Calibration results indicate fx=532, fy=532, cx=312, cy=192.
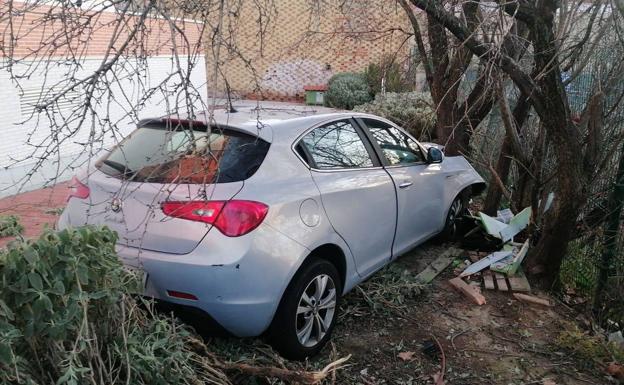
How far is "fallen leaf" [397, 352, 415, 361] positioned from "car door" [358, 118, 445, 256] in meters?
1.04

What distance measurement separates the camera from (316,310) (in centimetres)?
346

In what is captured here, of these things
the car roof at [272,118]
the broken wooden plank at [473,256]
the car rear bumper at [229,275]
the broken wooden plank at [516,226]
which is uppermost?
the car roof at [272,118]

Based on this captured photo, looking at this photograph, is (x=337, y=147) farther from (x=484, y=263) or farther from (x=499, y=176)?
(x=499, y=176)

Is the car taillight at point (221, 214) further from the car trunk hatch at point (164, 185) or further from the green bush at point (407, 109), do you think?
the green bush at point (407, 109)

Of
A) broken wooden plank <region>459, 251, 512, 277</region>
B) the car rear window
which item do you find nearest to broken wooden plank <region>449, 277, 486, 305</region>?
broken wooden plank <region>459, 251, 512, 277</region>

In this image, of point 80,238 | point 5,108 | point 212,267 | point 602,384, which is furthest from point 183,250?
point 5,108

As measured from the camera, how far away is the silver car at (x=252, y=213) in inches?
117

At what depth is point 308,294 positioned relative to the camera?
3439mm

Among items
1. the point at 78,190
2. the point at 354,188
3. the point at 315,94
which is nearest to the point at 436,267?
the point at 354,188

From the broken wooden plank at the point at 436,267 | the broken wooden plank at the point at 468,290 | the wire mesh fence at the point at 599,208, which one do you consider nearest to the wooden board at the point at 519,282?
the broken wooden plank at the point at 468,290

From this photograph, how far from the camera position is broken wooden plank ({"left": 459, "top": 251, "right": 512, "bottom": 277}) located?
191 inches

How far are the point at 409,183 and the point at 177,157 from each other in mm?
2382

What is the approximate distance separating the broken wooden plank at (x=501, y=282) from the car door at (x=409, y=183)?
0.74 m

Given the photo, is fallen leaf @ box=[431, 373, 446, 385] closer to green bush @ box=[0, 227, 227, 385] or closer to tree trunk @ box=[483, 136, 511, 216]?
green bush @ box=[0, 227, 227, 385]
